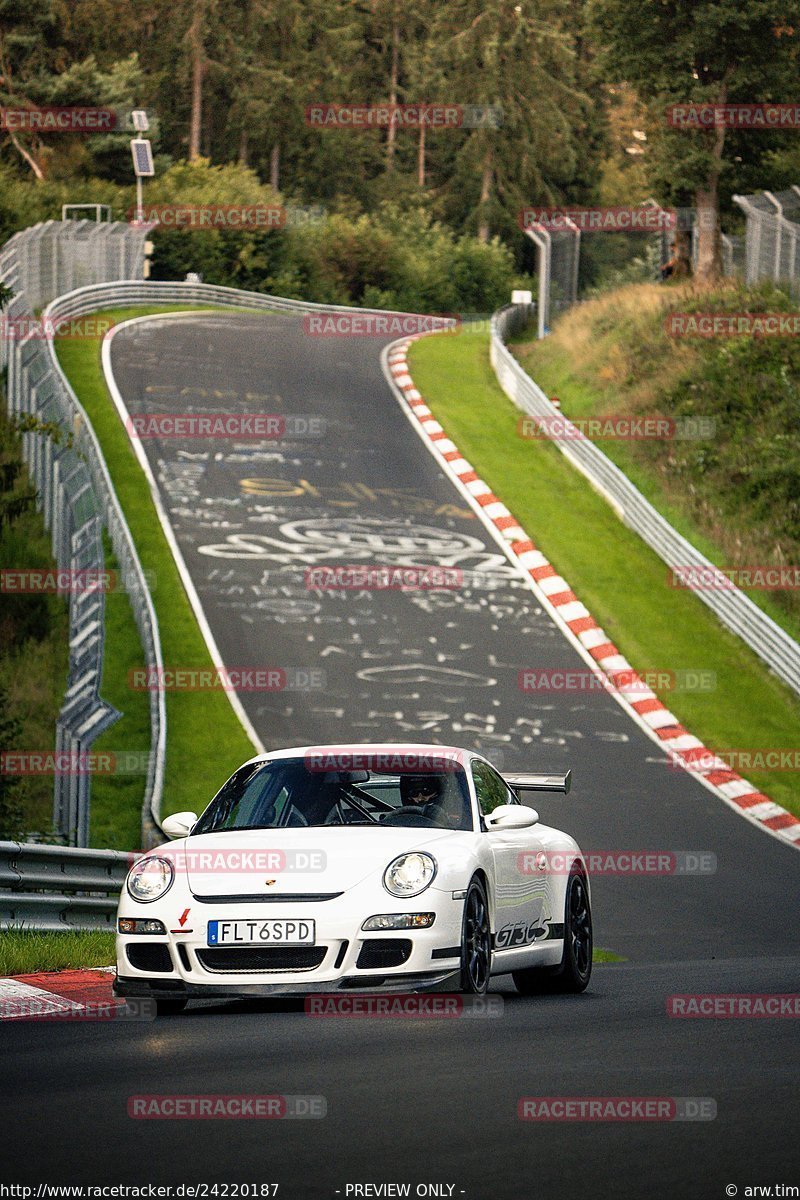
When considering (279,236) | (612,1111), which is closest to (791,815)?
(612,1111)

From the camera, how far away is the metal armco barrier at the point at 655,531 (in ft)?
83.7

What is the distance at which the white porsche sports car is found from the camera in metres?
8.80

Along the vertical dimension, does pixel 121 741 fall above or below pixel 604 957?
below

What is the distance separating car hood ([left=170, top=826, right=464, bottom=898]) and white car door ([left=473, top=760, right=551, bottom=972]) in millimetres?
462

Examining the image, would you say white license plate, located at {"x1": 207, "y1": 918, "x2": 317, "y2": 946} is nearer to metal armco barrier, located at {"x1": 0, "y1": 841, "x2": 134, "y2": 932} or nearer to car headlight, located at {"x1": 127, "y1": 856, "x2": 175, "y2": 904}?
car headlight, located at {"x1": 127, "y1": 856, "x2": 175, "y2": 904}

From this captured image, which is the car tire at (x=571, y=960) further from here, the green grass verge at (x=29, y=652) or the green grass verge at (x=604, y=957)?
the green grass verge at (x=29, y=652)

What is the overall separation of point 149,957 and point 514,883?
2.03m

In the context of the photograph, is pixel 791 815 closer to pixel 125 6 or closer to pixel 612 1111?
pixel 612 1111

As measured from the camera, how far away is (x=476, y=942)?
9.23 m

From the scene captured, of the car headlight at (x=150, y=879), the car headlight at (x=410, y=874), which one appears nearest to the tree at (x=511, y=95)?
the car headlight at (x=150, y=879)

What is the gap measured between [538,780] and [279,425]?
2778 centimetres

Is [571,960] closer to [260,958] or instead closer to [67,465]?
→ [260,958]

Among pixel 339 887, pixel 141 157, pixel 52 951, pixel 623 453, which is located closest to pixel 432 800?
pixel 339 887

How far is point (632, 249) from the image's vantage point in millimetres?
50062
